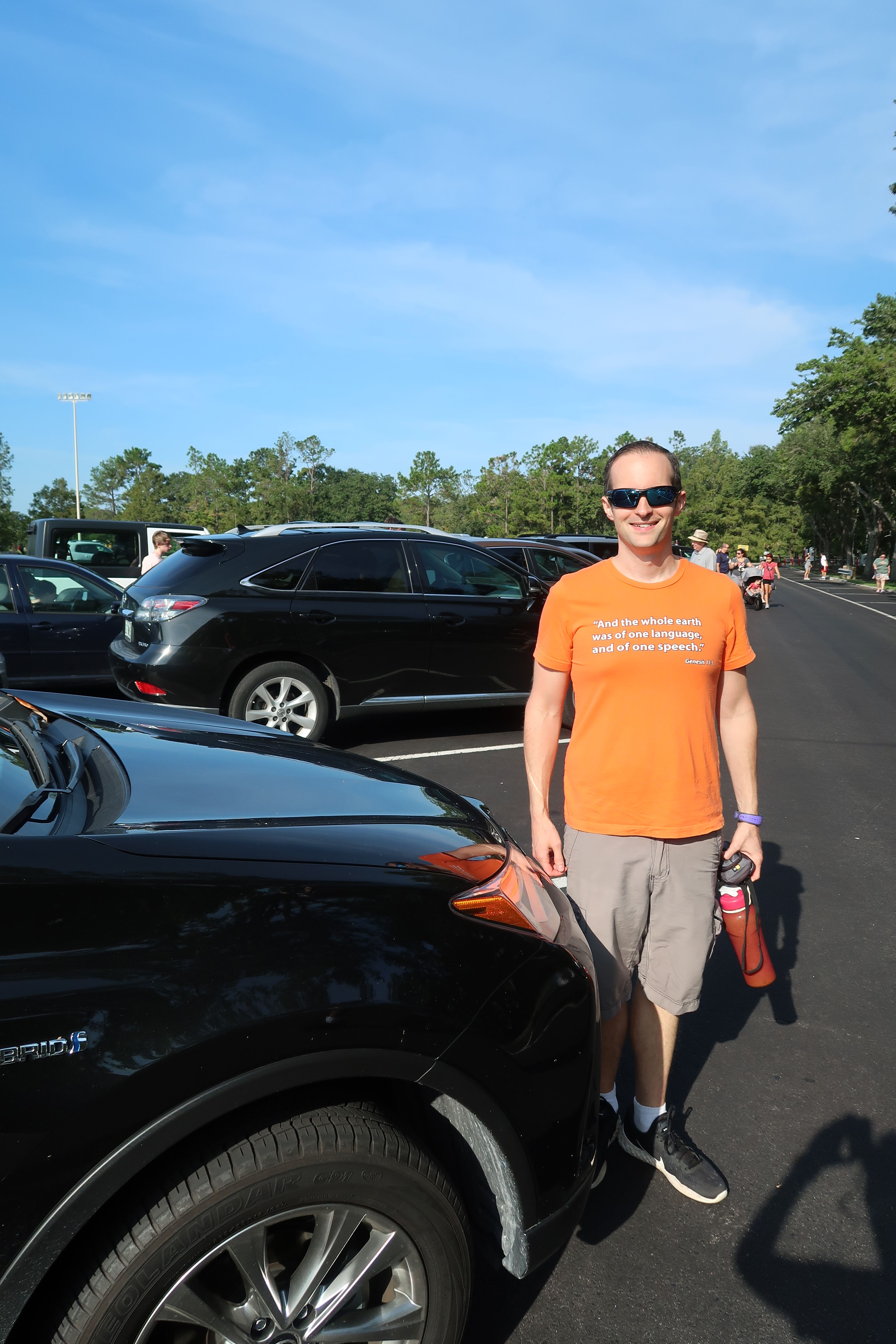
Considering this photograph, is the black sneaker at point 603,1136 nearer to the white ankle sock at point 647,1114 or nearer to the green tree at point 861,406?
the white ankle sock at point 647,1114

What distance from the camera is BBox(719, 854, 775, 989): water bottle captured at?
262 centimetres

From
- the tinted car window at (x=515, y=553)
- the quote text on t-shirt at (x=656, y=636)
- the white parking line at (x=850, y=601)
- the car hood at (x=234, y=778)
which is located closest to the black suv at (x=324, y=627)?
the car hood at (x=234, y=778)

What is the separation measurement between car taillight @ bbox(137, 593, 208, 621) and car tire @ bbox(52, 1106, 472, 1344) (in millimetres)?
5633

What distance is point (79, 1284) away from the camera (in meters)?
1.43

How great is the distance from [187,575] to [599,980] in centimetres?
529

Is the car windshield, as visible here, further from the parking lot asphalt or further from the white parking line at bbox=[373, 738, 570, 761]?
the white parking line at bbox=[373, 738, 570, 761]

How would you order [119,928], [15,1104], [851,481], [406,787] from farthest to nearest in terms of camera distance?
[851,481]
[406,787]
[119,928]
[15,1104]

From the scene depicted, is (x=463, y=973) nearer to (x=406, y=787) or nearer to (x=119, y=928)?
(x=119, y=928)

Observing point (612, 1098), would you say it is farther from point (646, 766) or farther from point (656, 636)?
point (656, 636)

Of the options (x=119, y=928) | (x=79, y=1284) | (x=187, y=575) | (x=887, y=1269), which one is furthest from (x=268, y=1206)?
(x=187, y=575)

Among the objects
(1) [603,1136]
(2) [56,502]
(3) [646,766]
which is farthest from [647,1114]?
(2) [56,502]

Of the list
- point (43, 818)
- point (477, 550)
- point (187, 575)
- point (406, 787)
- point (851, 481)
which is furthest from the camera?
point (851, 481)

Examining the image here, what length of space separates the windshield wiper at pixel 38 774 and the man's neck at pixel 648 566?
1422 millimetres

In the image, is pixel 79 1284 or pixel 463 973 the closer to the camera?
pixel 79 1284
